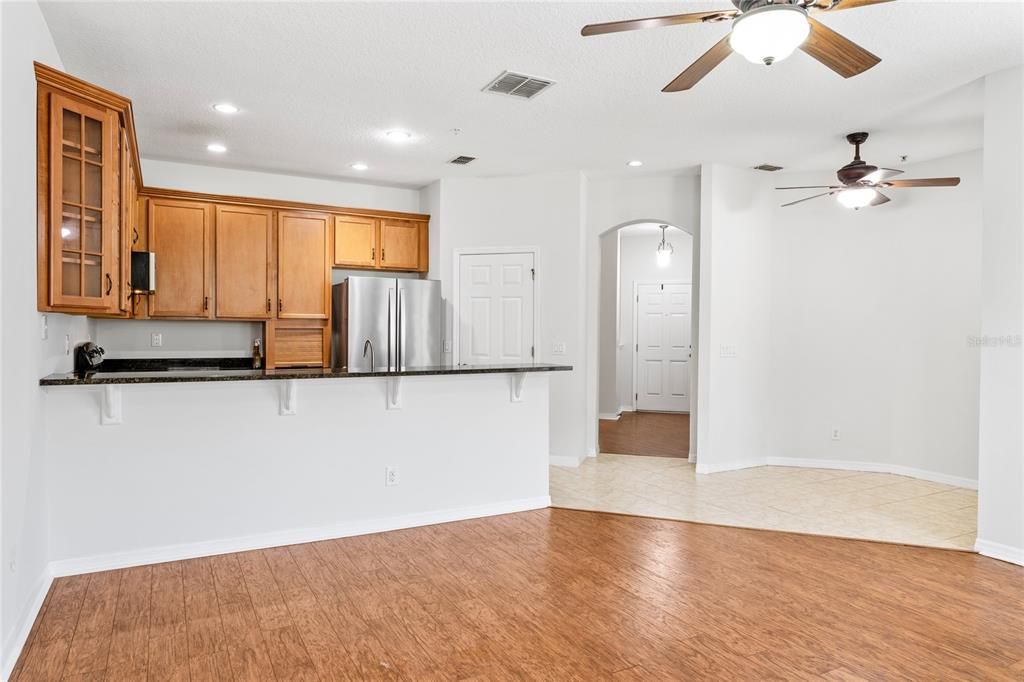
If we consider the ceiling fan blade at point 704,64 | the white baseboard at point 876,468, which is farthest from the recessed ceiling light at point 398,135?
the white baseboard at point 876,468

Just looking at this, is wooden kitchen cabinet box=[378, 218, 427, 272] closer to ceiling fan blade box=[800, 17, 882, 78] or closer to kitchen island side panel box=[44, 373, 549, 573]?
kitchen island side panel box=[44, 373, 549, 573]

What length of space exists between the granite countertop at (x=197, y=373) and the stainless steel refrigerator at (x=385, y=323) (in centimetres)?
130

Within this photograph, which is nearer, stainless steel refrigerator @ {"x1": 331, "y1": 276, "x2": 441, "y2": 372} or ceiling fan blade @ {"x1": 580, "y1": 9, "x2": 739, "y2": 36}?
ceiling fan blade @ {"x1": 580, "y1": 9, "x2": 739, "y2": 36}

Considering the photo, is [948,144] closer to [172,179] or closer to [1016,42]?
[1016,42]

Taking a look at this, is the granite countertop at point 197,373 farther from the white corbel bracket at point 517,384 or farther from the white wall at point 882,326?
the white wall at point 882,326

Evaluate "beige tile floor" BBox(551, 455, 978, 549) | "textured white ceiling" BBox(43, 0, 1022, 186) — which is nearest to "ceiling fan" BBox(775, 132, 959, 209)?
"textured white ceiling" BBox(43, 0, 1022, 186)

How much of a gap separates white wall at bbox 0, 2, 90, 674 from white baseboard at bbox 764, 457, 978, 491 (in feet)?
19.2

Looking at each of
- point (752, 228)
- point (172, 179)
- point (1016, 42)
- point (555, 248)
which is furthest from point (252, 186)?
point (1016, 42)

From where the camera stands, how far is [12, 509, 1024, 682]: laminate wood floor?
246cm

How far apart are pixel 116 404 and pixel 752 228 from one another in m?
5.43

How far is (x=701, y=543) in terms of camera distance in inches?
154

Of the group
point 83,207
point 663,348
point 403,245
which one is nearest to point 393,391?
point 83,207

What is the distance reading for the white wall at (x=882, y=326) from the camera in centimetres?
558

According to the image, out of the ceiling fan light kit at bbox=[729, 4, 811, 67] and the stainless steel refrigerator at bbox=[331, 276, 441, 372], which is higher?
the ceiling fan light kit at bbox=[729, 4, 811, 67]
